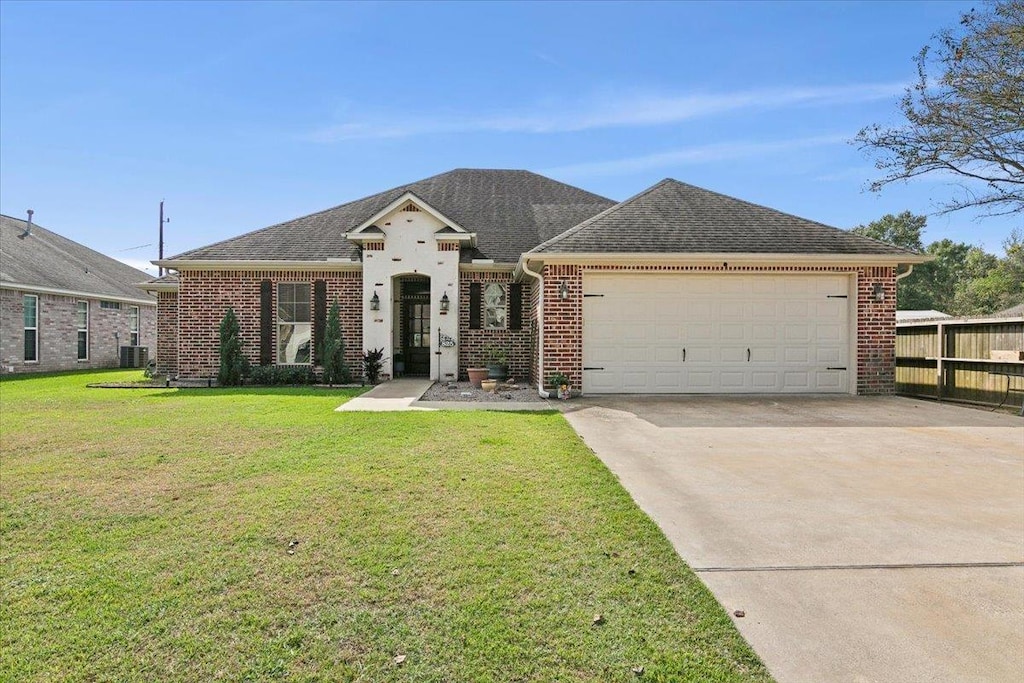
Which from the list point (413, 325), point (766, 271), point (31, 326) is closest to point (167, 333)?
point (413, 325)

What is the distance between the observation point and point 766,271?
11.1 metres

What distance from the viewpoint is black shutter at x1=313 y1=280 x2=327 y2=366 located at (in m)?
14.4

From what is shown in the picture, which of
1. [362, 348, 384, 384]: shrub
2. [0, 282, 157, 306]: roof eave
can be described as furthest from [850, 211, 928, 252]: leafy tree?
[0, 282, 157, 306]: roof eave

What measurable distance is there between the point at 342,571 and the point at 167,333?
15396 millimetres

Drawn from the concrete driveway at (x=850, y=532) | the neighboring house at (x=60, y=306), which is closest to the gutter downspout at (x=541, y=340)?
the concrete driveway at (x=850, y=532)

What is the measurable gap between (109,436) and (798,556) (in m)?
7.94

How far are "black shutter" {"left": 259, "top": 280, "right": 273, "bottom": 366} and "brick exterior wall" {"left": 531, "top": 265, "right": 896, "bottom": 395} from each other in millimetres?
8002

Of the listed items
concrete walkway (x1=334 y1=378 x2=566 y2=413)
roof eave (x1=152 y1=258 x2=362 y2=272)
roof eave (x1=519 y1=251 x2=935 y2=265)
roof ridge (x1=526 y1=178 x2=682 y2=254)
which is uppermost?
roof ridge (x1=526 y1=178 x2=682 y2=254)

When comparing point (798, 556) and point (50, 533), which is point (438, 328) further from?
point (798, 556)

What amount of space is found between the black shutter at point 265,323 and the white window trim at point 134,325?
13265mm

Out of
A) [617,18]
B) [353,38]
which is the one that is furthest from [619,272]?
[353,38]

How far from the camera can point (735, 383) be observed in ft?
36.6

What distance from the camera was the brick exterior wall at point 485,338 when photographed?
14.5 m

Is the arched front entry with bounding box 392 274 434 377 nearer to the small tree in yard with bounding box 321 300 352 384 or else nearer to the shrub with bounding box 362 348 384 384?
the shrub with bounding box 362 348 384 384
